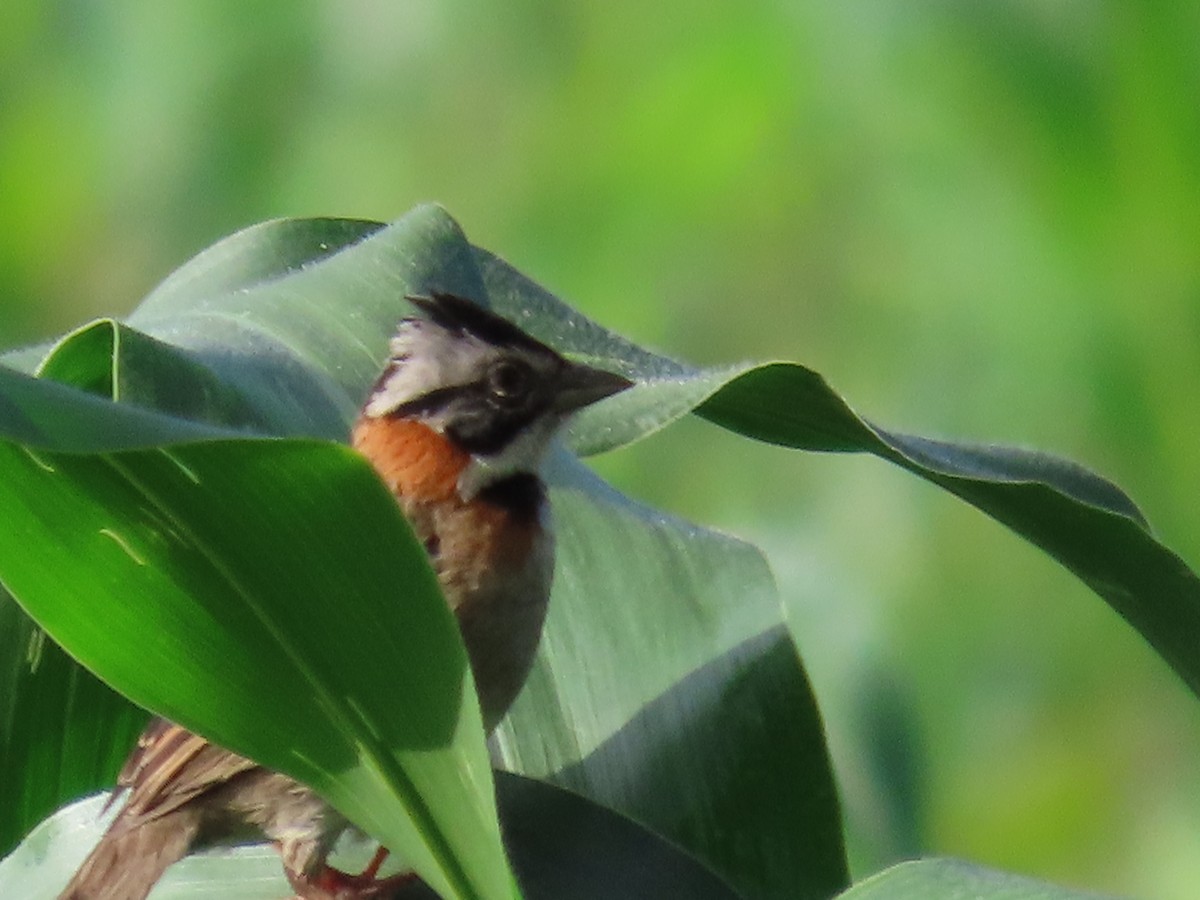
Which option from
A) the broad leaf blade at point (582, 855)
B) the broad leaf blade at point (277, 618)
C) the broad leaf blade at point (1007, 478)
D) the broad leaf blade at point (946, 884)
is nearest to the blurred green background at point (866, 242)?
the broad leaf blade at point (1007, 478)

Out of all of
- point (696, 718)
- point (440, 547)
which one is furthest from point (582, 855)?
point (440, 547)

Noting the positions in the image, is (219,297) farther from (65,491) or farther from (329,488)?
(329,488)

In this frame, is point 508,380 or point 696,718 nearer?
point 696,718

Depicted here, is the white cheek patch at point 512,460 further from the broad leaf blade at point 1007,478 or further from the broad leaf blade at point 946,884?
the broad leaf blade at point 946,884

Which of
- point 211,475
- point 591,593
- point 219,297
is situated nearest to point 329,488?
point 211,475

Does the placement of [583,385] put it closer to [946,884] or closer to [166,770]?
[166,770]

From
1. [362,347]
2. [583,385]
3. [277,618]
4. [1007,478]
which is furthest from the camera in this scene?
[583,385]

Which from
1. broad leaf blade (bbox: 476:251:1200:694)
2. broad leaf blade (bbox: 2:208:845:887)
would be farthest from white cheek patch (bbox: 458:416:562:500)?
broad leaf blade (bbox: 476:251:1200:694)

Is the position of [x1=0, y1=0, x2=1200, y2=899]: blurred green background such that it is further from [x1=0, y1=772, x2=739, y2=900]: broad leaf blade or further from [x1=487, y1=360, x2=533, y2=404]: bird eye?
[x1=0, y1=772, x2=739, y2=900]: broad leaf blade
